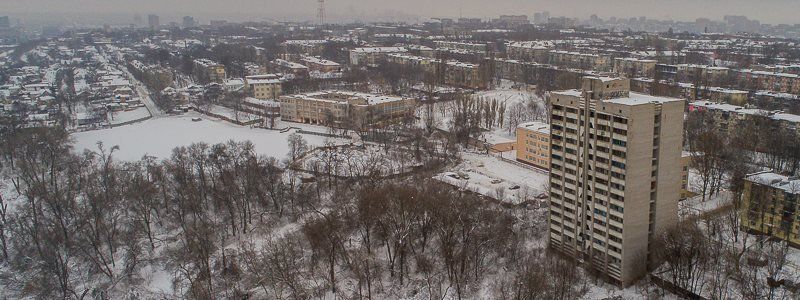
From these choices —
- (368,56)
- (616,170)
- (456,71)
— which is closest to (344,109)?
(456,71)

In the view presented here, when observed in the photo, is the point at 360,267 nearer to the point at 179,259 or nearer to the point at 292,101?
the point at 179,259

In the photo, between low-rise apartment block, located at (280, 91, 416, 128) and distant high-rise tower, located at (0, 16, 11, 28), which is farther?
distant high-rise tower, located at (0, 16, 11, 28)

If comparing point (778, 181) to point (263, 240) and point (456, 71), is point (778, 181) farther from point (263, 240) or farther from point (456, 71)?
point (456, 71)

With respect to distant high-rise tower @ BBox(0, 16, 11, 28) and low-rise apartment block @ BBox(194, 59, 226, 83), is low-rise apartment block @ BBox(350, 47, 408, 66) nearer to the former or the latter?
low-rise apartment block @ BBox(194, 59, 226, 83)

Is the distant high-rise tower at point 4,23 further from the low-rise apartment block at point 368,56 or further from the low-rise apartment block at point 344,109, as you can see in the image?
the low-rise apartment block at point 344,109

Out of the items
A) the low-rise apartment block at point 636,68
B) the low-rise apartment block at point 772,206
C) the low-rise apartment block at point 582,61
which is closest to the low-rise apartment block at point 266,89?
the low-rise apartment block at point 582,61

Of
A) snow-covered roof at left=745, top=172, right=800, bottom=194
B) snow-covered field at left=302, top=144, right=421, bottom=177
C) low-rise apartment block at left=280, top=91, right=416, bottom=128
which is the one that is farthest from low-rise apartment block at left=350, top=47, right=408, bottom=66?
snow-covered roof at left=745, top=172, right=800, bottom=194
